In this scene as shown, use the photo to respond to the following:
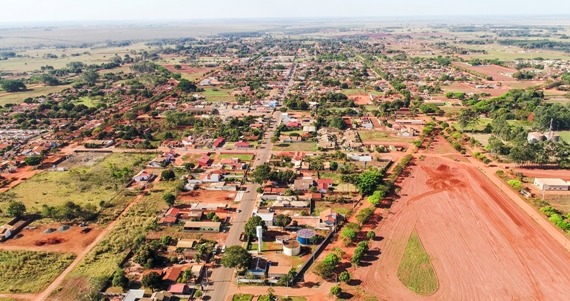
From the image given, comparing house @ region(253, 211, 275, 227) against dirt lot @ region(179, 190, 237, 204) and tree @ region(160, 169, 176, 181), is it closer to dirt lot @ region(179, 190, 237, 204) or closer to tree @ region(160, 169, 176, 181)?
dirt lot @ region(179, 190, 237, 204)

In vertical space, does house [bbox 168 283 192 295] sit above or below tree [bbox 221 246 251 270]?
below

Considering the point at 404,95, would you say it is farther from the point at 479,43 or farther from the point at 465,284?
the point at 479,43

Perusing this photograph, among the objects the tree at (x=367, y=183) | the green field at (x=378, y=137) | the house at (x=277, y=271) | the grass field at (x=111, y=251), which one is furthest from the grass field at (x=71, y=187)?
the green field at (x=378, y=137)

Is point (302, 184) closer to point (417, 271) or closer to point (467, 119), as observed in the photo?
point (417, 271)

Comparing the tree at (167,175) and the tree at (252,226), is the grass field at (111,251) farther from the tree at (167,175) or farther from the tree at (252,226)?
the tree at (252,226)

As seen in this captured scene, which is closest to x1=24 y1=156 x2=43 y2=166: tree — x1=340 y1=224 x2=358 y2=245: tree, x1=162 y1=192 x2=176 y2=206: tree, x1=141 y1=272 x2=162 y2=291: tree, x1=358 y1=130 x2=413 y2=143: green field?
x1=162 y1=192 x2=176 y2=206: tree

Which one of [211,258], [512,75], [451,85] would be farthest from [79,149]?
[512,75]

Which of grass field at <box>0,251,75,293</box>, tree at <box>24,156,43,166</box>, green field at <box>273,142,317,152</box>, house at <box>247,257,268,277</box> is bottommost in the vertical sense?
house at <box>247,257,268,277</box>
